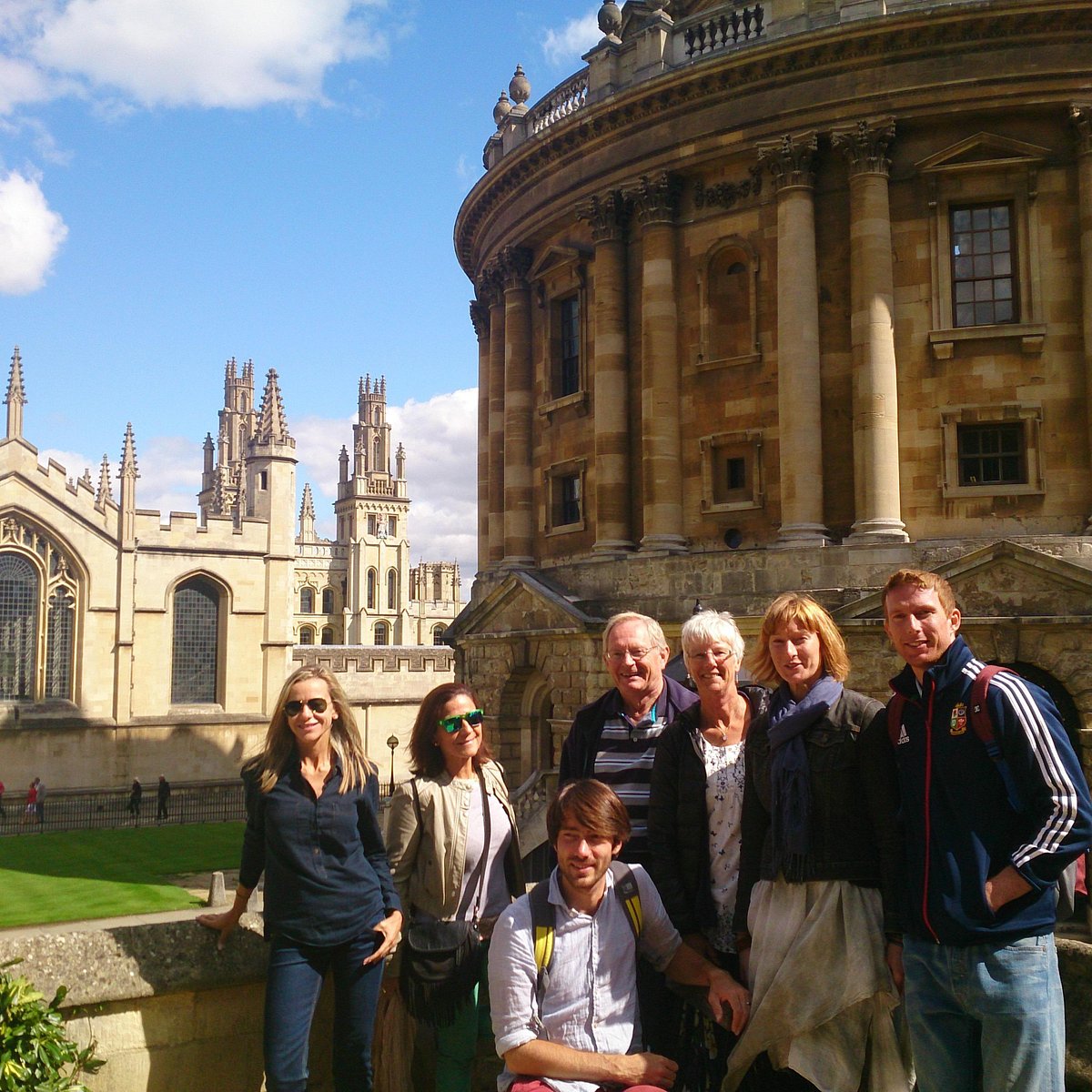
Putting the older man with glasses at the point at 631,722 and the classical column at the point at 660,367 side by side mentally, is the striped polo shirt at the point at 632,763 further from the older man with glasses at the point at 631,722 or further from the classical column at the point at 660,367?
the classical column at the point at 660,367

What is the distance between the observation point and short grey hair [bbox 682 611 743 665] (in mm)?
5129

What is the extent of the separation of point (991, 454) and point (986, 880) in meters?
18.0

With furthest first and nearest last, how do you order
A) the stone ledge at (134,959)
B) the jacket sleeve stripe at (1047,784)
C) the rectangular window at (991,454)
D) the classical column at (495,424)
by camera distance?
the classical column at (495,424)
the rectangular window at (991,454)
the stone ledge at (134,959)
the jacket sleeve stripe at (1047,784)

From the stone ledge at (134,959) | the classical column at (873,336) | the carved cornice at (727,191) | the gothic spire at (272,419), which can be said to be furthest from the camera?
the gothic spire at (272,419)

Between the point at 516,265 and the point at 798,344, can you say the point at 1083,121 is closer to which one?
the point at 798,344

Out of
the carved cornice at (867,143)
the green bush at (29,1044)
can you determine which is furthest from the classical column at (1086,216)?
the green bush at (29,1044)

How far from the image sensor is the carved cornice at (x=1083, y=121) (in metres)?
19.5

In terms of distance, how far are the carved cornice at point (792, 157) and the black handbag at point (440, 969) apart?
62.3 feet

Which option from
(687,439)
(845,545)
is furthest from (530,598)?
(845,545)

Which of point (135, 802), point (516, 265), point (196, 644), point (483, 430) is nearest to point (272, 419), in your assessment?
point (196, 644)

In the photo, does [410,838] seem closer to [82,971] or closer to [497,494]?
[82,971]

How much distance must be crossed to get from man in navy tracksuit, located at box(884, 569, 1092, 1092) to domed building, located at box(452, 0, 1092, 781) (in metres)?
14.8

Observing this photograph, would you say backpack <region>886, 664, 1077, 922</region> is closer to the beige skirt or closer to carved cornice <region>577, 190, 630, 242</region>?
the beige skirt

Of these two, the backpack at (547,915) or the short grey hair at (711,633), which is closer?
the backpack at (547,915)
